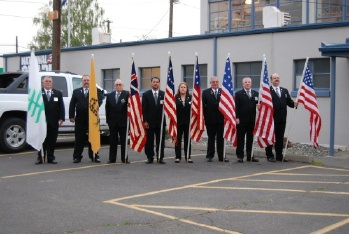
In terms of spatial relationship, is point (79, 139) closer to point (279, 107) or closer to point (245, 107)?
point (245, 107)

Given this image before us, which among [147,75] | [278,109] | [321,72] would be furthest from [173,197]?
[147,75]

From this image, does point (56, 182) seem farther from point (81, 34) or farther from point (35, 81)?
point (81, 34)

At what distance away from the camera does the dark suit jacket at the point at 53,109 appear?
11719 millimetres

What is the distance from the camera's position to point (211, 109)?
39.8 feet

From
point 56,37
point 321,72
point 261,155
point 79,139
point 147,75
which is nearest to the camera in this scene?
point 79,139

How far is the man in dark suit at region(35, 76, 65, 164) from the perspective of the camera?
11727 millimetres

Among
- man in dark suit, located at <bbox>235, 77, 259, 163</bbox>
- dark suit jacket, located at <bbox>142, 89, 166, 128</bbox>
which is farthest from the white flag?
man in dark suit, located at <bbox>235, 77, 259, 163</bbox>

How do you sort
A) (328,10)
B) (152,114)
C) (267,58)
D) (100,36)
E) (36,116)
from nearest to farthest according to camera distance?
1. (36,116)
2. (152,114)
3. (267,58)
4. (328,10)
5. (100,36)

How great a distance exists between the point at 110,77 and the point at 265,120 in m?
10.9

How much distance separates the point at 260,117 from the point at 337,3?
12823mm

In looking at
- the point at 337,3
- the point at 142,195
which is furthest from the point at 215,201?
the point at 337,3

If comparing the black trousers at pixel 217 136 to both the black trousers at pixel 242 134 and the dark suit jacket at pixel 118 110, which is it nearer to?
the black trousers at pixel 242 134

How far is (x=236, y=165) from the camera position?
11.7 meters

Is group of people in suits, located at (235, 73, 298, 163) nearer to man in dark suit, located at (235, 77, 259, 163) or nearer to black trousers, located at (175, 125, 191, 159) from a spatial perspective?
man in dark suit, located at (235, 77, 259, 163)
